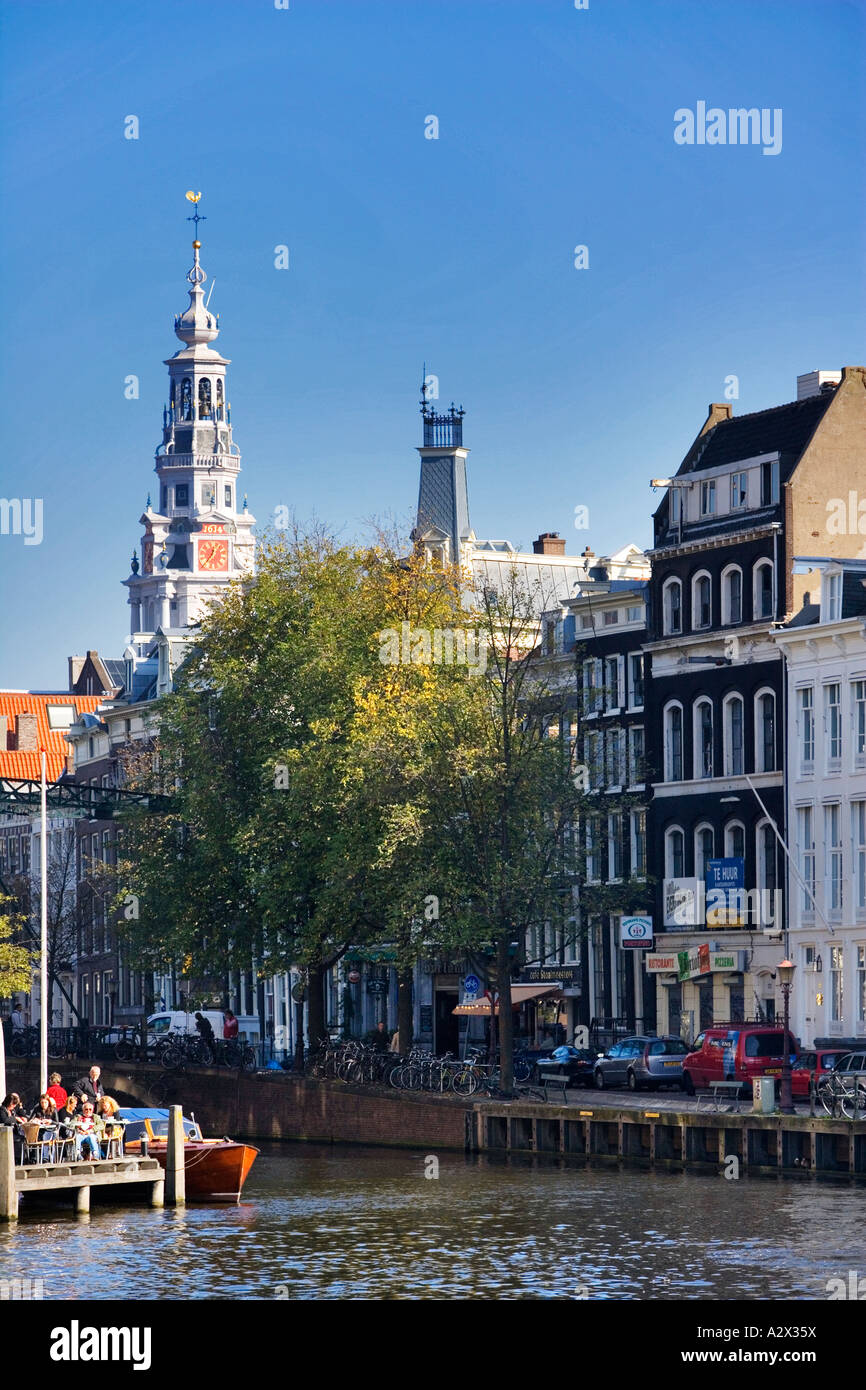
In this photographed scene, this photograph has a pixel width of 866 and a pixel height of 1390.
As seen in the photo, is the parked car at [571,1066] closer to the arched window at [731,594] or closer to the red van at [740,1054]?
the red van at [740,1054]

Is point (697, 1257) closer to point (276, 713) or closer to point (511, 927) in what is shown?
point (511, 927)

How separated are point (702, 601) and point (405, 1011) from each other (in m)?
16.2

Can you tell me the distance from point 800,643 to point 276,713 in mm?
15863

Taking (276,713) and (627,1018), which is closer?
(276,713)

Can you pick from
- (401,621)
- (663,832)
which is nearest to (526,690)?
(401,621)

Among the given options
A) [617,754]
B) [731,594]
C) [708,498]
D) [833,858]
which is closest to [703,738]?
[617,754]

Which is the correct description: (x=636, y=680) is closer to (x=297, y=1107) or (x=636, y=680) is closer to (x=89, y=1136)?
(x=297, y=1107)

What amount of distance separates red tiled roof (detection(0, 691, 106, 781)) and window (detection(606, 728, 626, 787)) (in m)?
62.6

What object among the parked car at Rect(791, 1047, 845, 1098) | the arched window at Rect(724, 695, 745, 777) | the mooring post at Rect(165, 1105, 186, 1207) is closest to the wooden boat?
the mooring post at Rect(165, 1105, 186, 1207)

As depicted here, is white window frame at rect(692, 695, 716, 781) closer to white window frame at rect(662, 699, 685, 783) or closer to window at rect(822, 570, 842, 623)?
white window frame at rect(662, 699, 685, 783)

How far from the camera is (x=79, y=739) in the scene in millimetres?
144375

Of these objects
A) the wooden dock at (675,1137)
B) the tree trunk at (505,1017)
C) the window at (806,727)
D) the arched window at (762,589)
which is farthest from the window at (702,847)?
the wooden dock at (675,1137)

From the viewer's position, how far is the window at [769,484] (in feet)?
288

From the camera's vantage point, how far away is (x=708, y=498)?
91.3m
